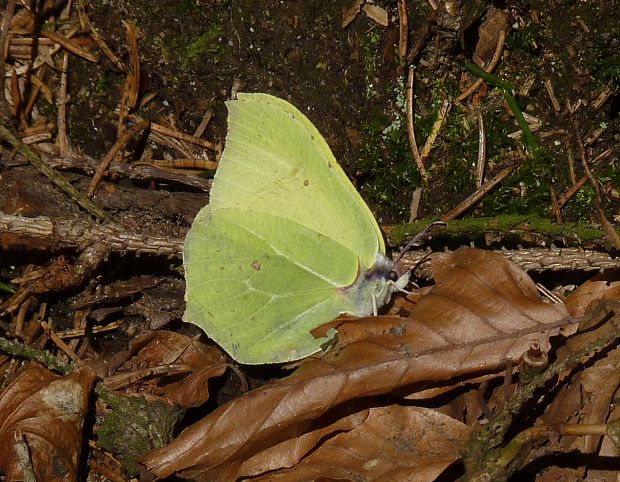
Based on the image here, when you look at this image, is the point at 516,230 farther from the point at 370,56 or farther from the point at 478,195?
the point at 370,56

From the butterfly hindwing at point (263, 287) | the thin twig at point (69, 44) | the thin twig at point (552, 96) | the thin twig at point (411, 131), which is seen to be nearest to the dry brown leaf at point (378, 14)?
the thin twig at point (411, 131)

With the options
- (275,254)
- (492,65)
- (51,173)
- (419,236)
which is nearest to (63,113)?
(51,173)

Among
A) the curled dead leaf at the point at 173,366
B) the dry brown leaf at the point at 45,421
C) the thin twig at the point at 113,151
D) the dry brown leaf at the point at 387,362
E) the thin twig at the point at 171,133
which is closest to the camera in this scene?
the dry brown leaf at the point at 387,362

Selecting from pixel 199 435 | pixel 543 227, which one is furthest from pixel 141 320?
pixel 543 227

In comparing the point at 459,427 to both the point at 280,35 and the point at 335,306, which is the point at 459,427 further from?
the point at 280,35

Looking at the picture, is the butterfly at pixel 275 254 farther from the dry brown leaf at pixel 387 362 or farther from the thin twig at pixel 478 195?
the thin twig at pixel 478 195

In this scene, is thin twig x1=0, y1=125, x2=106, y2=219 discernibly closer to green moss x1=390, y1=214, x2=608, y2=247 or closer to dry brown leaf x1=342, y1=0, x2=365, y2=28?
green moss x1=390, y1=214, x2=608, y2=247
